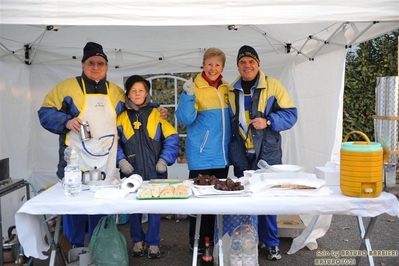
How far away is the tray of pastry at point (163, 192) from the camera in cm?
235

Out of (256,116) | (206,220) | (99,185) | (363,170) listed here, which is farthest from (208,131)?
(363,170)

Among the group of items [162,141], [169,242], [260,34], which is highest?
[260,34]

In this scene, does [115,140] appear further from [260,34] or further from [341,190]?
[260,34]

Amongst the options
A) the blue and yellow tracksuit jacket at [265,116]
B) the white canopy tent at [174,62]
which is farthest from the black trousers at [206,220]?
the white canopy tent at [174,62]

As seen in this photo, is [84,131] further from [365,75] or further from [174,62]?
[365,75]

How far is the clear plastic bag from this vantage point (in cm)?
305

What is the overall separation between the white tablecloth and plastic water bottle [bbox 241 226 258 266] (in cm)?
69

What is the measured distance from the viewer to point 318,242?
13.3ft

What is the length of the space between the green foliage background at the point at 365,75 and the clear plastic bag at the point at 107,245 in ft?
16.3

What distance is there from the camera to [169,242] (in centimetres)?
407

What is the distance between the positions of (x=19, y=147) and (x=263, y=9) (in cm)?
345

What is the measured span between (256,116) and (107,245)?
1.54 meters

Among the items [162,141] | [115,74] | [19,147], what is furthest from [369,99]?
[19,147]

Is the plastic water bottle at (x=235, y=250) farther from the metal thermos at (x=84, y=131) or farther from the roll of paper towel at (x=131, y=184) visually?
the metal thermos at (x=84, y=131)
